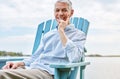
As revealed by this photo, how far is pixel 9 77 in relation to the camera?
2.66m

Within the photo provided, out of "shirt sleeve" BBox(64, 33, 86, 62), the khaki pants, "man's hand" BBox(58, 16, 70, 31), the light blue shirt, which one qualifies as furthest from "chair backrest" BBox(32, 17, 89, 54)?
the khaki pants

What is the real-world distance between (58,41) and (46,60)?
20 centimetres

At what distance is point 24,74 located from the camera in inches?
108

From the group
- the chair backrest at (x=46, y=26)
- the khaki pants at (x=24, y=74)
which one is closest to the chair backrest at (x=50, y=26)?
the chair backrest at (x=46, y=26)

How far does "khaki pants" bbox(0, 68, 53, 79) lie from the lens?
2.64m

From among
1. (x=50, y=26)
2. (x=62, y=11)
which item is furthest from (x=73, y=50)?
(x=50, y=26)

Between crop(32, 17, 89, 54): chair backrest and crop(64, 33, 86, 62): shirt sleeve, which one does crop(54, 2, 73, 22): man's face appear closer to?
crop(64, 33, 86, 62): shirt sleeve

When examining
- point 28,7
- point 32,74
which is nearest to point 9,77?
point 32,74

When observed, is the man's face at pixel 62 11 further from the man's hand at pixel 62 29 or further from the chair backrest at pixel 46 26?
the chair backrest at pixel 46 26

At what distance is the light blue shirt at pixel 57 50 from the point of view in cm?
292

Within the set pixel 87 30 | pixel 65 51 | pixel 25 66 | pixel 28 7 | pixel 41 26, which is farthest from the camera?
pixel 28 7

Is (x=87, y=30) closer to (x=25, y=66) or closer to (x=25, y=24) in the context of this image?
(x=25, y=66)

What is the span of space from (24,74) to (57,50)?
0.46 m

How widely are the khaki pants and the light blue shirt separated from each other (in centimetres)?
8
